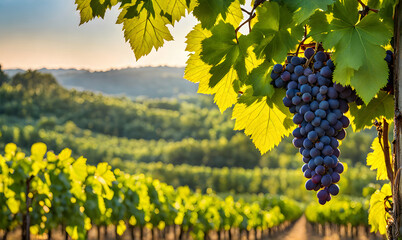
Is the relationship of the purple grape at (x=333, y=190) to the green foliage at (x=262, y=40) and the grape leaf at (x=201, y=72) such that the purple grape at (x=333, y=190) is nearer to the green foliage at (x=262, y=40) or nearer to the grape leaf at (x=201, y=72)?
A: the green foliage at (x=262, y=40)

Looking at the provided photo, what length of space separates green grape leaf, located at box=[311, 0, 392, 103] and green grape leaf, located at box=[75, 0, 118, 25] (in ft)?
2.21

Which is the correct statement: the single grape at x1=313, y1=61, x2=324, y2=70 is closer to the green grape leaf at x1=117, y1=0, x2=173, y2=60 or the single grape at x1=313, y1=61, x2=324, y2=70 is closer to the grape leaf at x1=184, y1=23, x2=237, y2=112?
the grape leaf at x1=184, y1=23, x2=237, y2=112

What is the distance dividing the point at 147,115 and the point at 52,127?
52.2 feet

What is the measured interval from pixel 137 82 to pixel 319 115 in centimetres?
10603

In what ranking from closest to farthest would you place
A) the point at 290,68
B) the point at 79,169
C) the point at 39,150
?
the point at 290,68
the point at 39,150
the point at 79,169

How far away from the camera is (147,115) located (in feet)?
244

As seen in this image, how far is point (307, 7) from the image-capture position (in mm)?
1012

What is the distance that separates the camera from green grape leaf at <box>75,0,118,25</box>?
1.32 meters

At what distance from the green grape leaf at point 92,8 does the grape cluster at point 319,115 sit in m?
0.56

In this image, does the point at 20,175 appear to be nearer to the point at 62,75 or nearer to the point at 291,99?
the point at 291,99

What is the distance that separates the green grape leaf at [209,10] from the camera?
118 centimetres

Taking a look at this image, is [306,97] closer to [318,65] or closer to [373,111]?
[318,65]

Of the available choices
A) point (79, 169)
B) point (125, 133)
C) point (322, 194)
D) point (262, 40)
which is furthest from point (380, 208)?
point (125, 133)

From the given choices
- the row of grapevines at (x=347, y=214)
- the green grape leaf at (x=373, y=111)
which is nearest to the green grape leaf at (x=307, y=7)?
the green grape leaf at (x=373, y=111)
